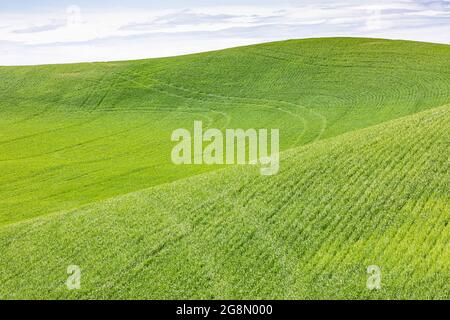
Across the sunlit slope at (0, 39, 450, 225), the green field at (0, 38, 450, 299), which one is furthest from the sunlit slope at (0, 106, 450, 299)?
the sunlit slope at (0, 39, 450, 225)

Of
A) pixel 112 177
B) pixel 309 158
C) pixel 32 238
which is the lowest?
pixel 112 177

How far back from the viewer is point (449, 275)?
44.2 ft

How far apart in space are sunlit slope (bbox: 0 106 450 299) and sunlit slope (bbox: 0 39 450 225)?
8082mm

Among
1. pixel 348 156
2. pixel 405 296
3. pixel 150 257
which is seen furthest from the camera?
pixel 348 156

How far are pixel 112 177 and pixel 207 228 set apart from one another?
16.3m

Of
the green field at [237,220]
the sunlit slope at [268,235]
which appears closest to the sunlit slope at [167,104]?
the green field at [237,220]

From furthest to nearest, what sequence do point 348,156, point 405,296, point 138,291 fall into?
point 348,156 → point 138,291 → point 405,296

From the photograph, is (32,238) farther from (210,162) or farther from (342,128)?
(342,128)

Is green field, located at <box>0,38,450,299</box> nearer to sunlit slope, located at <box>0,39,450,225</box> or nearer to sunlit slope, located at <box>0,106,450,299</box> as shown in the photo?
sunlit slope, located at <box>0,106,450,299</box>

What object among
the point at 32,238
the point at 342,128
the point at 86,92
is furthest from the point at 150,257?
the point at 86,92

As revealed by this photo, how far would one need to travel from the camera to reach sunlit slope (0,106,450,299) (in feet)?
45.6

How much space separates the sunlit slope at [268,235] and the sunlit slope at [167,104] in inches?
318

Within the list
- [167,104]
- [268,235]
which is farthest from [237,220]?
[167,104]

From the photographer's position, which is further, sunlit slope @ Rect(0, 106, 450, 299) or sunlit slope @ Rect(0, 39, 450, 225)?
sunlit slope @ Rect(0, 39, 450, 225)
